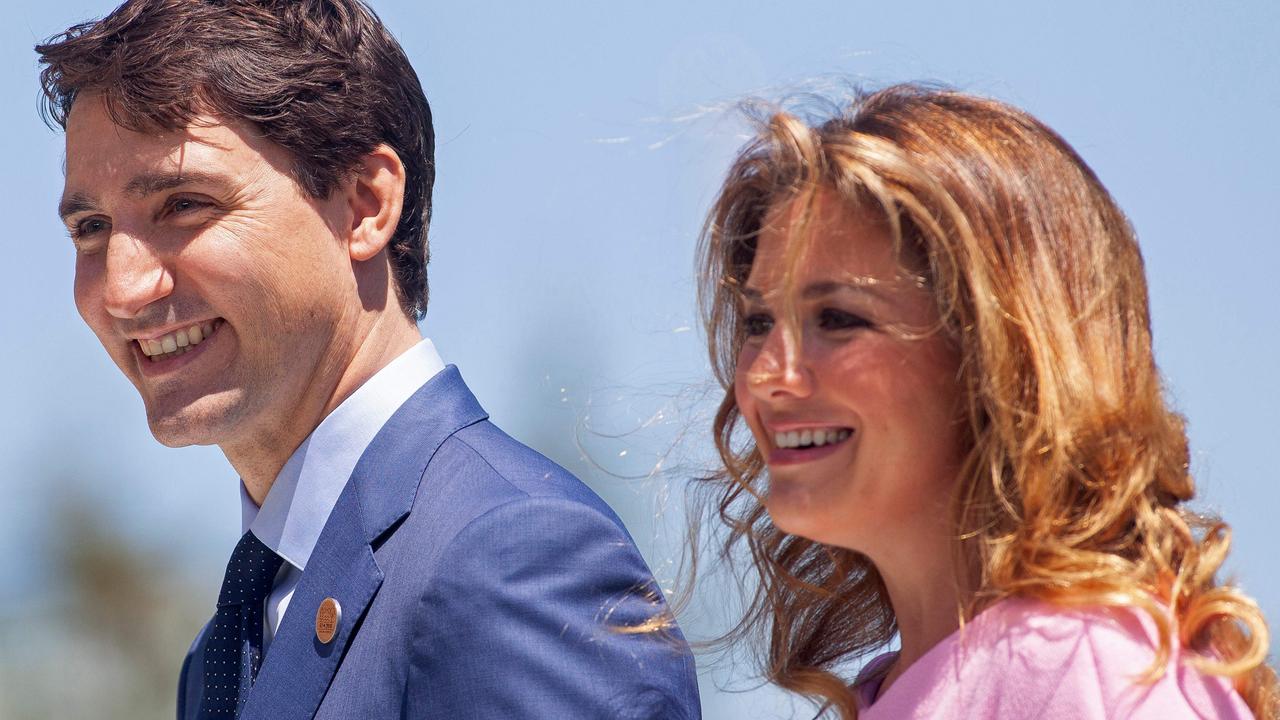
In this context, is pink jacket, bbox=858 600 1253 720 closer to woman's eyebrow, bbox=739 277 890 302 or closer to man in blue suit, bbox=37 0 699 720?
woman's eyebrow, bbox=739 277 890 302

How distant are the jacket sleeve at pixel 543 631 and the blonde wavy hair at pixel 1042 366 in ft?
1.24

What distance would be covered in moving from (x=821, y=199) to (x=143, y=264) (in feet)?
4.59

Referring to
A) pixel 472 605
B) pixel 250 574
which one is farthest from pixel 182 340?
pixel 472 605

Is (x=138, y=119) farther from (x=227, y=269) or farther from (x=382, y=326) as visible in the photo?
(x=382, y=326)

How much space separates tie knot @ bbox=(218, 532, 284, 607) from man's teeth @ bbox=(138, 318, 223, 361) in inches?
15.0

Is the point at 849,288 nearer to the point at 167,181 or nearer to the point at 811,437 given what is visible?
the point at 811,437

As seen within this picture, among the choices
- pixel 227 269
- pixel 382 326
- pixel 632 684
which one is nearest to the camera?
pixel 632 684

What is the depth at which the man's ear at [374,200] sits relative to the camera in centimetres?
304

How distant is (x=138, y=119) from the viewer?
2.88 meters

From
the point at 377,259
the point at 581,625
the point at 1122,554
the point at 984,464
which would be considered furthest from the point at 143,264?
the point at 1122,554

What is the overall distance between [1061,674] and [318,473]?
153 centimetres

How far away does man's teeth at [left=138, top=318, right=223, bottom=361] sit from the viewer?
114 inches

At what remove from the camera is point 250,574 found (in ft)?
9.37

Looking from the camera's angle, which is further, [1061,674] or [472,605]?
[472,605]
